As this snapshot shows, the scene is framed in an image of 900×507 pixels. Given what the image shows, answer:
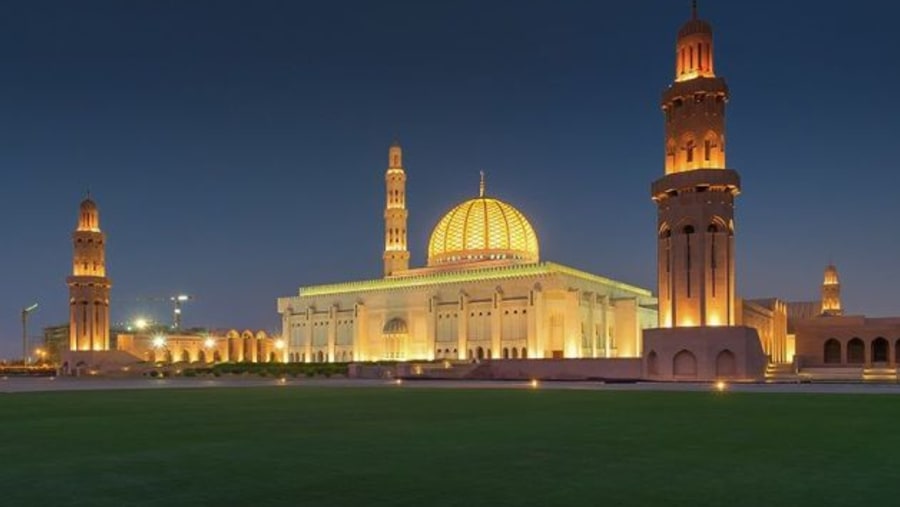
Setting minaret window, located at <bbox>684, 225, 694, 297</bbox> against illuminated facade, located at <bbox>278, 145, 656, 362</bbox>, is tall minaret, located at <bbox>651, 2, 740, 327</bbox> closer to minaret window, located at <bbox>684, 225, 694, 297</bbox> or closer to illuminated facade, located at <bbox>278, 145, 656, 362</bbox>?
minaret window, located at <bbox>684, 225, 694, 297</bbox>

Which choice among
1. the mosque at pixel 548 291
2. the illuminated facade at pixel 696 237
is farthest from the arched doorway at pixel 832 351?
the illuminated facade at pixel 696 237

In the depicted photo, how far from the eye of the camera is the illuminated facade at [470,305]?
57906 millimetres

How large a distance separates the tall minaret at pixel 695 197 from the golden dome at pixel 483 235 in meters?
27.6

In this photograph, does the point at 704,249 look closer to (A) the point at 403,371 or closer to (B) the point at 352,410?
(A) the point at 403,371

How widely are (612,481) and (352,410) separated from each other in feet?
34.6

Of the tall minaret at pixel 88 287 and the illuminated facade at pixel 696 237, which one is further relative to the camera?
the tall minaret at pixel 88 287

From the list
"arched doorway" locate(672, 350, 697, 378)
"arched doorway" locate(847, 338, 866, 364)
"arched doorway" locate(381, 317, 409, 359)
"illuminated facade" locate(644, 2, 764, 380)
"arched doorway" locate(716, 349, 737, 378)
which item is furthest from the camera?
"arched doorway" locate(381, 317, 409, 359)

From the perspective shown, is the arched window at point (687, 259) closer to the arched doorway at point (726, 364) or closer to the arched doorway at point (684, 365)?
the arched doorway at point (684, 365)

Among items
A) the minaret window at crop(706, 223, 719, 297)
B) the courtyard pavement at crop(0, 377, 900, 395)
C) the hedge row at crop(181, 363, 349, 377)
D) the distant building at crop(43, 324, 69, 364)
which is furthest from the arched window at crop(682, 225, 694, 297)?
the distant building at crop(43, 324, 69, 364)

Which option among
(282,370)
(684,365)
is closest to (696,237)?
(684,365)

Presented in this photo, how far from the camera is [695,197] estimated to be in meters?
39.6

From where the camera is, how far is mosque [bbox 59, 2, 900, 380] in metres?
39.1

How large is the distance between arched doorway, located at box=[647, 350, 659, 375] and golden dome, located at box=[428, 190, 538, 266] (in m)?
29.6

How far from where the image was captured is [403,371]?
45844mm
